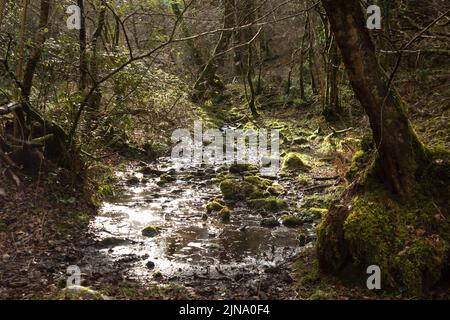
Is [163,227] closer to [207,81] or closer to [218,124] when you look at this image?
[218,124]

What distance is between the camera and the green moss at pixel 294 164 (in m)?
11.4

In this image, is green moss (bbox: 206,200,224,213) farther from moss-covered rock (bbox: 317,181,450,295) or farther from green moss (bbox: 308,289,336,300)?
green moss (bbox: 308,289,336,300)

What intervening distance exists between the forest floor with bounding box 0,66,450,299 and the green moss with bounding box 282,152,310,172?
0.08 m

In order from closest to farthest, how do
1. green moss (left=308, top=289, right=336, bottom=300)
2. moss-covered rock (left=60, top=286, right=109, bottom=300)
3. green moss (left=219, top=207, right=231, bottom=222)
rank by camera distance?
moss-covered rock (left=60, top=286, right=109, bottom=300)
green moss (left=308, top=289, right=336, bottom=300)
green moss (left=219, top=207, right=231, bottom=222)

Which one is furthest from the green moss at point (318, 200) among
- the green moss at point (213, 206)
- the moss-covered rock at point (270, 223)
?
the green moss at point (213, 206)

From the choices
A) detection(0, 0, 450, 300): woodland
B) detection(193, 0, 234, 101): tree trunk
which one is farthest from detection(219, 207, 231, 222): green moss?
detection(193, 0, 234, 101): tree trunk

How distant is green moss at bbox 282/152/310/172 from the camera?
1143 cm

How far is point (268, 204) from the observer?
890cm

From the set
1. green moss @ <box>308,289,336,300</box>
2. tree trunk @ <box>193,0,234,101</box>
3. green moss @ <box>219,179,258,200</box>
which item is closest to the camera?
green moss @ <box>308,289,336,300</box>

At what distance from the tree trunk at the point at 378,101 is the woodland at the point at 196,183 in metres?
0.02

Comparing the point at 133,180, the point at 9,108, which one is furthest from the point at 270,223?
the point at 9,108
